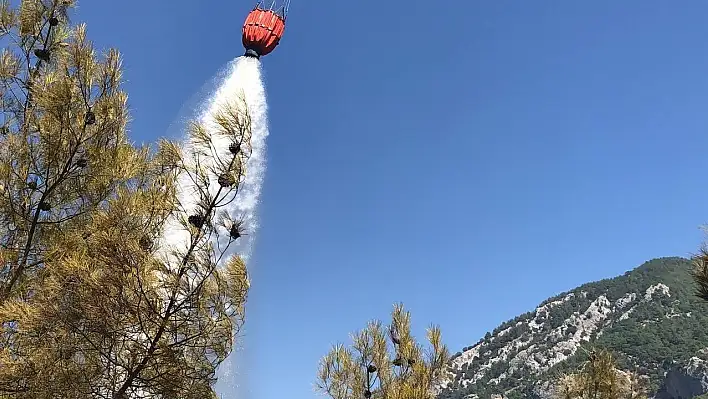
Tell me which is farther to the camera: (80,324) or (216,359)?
(216,359)

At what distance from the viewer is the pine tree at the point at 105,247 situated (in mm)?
5180

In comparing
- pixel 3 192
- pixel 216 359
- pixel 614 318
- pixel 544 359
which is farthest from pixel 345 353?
pixel 614 318

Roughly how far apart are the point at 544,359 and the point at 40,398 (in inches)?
5578

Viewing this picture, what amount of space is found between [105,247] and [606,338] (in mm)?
137714

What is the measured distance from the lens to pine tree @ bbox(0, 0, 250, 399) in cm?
518

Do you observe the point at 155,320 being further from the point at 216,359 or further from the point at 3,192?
the point at 3,192

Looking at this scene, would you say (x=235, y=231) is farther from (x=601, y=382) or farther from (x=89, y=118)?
(x=601, y=382)

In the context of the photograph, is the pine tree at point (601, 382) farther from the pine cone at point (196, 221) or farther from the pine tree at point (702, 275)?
the pine cone at point (196, 221)

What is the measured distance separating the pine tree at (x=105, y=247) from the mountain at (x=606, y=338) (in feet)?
317

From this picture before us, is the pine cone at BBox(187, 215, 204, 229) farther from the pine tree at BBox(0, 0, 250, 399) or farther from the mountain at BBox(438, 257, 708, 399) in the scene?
the mountain at BBox(438, 257, 708, 399)

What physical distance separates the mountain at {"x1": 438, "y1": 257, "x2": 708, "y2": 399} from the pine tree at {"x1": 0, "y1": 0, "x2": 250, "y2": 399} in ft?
317

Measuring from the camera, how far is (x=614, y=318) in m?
141

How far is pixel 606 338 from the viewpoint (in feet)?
407

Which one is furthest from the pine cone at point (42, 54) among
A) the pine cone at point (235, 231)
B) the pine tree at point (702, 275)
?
the pine tree at point (702, 275)
